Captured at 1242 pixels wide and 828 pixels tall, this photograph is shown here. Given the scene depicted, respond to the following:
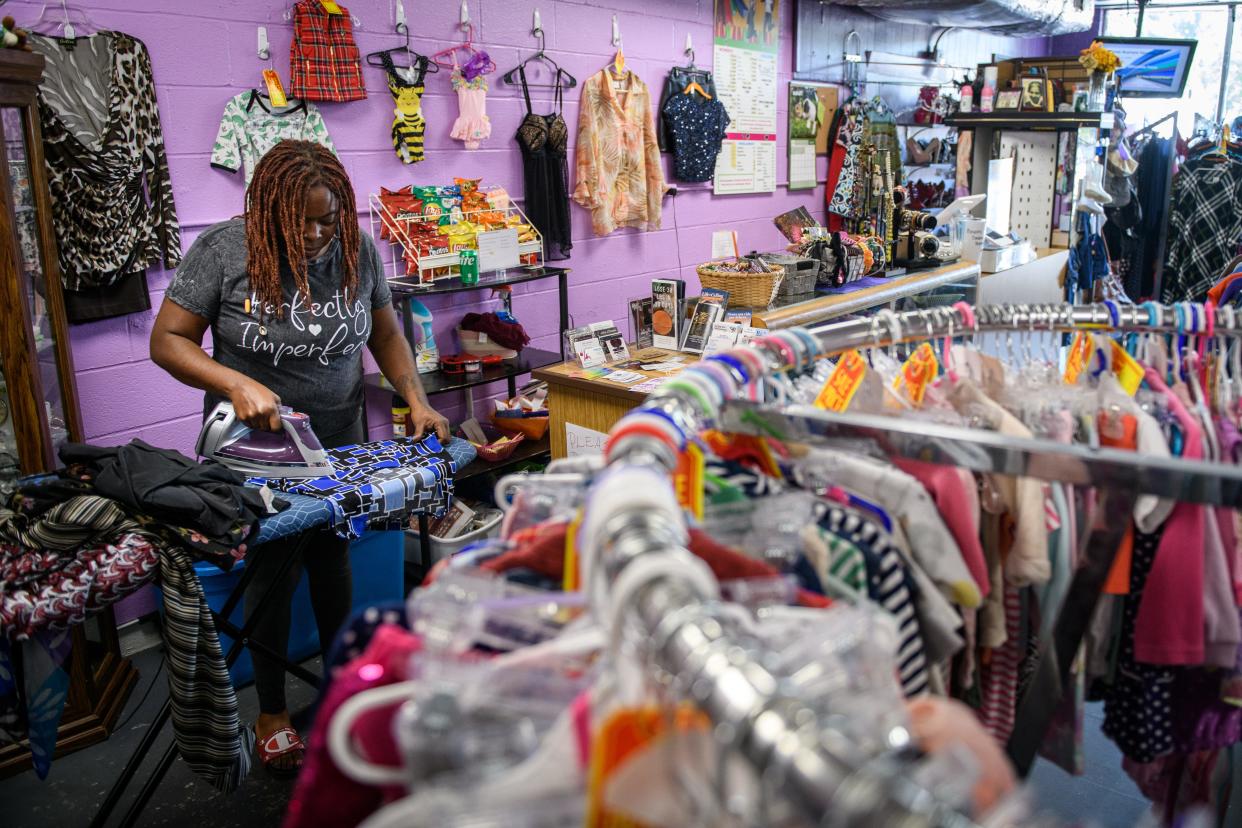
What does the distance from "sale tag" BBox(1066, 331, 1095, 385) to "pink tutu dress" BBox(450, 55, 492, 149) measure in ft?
9.12

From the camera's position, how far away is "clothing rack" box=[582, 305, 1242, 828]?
52 cm

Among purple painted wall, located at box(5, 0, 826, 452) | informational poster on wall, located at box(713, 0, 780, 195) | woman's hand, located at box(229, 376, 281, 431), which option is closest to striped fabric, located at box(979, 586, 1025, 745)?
woman's hand, located at box(229, 376, 281, 431)

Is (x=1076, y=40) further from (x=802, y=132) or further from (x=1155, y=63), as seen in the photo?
(x=802, y=132)

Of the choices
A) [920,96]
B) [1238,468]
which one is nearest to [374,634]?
[1238,468]

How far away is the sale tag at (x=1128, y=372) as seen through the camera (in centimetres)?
161

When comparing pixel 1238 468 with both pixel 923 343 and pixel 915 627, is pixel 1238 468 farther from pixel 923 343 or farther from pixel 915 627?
pixel 923 343

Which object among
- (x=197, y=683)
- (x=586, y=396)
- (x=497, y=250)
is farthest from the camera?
(x=497, y=250)

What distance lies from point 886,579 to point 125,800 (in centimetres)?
224

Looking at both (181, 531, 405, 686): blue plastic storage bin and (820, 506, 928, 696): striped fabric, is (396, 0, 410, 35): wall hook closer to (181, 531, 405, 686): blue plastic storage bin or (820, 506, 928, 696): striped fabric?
(181, 531, 405, 686): blue plastic storage bin

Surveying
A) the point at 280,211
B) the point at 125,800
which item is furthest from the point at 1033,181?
the point at 125,800

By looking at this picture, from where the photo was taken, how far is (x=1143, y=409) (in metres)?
1.50

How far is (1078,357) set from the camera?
5.90 feet

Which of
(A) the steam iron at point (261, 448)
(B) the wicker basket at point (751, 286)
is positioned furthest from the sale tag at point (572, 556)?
(B) the wicker basket at point (751, 286)

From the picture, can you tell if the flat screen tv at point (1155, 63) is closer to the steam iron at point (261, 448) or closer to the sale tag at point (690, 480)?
the steam iron at point (261, 448)
